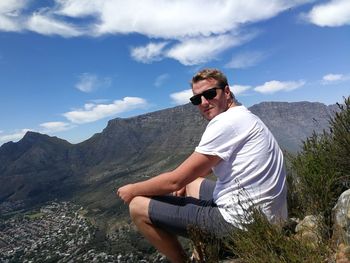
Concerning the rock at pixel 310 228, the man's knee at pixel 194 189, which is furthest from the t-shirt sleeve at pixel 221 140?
the man's knee at pixel 194 189

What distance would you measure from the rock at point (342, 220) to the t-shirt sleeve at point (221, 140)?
4.23 ft

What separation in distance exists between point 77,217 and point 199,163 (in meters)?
196

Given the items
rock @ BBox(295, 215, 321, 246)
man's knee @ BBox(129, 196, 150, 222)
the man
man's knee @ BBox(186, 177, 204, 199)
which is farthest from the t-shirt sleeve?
man's knee @ BBox(186, 177, 204, 199)

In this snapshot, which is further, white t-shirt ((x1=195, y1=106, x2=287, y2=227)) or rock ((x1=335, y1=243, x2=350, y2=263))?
white t-shirt ((x1=195, y1=106, x2=287, y2=227))

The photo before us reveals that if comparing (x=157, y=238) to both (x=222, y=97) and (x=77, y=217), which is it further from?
(x=77, y=217)

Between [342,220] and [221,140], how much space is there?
1506 mm

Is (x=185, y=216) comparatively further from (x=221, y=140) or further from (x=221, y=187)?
(x=221, y=140)

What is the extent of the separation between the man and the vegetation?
0.21 metres

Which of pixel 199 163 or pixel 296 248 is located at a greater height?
pixel 199 163

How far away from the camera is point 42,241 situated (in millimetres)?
149500

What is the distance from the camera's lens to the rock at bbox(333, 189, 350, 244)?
3607 millimetres

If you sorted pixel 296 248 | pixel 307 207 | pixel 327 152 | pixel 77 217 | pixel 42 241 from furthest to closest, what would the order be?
pixel 77 217 < pixel 42 241 < pixel 327 152 < pixel 307 207 < pixel 296 248

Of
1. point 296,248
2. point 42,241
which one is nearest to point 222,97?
point 296,248

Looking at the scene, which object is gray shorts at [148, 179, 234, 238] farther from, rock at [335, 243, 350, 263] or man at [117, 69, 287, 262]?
rock at [335, 243, 350, 263]
